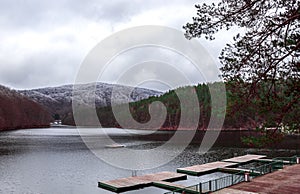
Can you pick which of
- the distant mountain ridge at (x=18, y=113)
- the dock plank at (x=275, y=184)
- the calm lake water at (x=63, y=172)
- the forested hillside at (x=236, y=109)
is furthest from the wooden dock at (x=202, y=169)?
the distant mountain ridge at (x=18, y=113)

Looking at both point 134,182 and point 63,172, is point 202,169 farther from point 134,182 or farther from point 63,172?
point 63,172

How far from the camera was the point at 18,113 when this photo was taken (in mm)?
112625

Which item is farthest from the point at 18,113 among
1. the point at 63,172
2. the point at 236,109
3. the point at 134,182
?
the point at 236,109

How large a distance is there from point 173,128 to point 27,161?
280ft

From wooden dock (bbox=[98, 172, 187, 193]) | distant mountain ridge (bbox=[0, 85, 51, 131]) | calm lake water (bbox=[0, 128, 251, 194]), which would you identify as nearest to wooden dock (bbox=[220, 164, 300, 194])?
calm lake water (bbox=[0, 128, 251, 194])

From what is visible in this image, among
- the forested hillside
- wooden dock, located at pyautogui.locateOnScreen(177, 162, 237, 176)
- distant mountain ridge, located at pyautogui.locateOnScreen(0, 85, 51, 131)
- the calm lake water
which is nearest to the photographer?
the forested hillside

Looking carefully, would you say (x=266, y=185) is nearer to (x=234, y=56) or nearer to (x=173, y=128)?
(x=234, y=56)

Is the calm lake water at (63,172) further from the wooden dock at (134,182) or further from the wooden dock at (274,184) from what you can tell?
the wooden dock at (274,184)

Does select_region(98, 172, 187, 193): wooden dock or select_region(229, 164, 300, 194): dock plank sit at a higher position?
select_region(229, 164, 300, 194): dock plank

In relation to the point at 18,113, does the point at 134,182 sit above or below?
below

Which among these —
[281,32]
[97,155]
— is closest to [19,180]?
[97,155]

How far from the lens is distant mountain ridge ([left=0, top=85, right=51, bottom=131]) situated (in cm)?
10274

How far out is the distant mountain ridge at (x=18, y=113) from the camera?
10274 centimetres

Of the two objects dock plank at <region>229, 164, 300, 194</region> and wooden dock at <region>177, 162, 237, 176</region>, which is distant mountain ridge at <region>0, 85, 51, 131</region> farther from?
dock plank at <region>229, 164, 300, 194</region>
